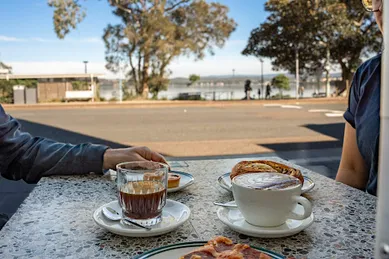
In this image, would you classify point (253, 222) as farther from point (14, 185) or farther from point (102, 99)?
point (102, 99)

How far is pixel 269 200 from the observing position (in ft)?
3.19

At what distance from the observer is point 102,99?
23344mm

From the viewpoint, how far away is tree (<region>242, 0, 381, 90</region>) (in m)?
22.6

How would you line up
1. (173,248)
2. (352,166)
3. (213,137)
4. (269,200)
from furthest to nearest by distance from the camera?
(213,137)
(352,166)
(269,200)
(173,248)

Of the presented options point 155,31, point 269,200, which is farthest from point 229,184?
point 155,31

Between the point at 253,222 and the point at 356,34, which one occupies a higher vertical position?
the point at 356,34

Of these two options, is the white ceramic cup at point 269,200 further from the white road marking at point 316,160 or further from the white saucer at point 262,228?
the white road marking at point 316,160

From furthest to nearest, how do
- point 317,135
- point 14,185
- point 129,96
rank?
point 129,96 < point 317,135 < point 14,185

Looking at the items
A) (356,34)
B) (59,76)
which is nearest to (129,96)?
(59,76)

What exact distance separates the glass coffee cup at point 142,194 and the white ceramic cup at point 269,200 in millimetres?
225

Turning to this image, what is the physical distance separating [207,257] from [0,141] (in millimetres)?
1306

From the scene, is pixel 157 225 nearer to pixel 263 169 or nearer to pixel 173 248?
pixel 173 248

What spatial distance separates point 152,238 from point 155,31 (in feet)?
73.5

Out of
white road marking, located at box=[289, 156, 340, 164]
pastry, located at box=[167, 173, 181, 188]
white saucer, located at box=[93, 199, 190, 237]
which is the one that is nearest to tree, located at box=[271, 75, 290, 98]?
white road marking, located at box=[289, 156, 340, 164]
